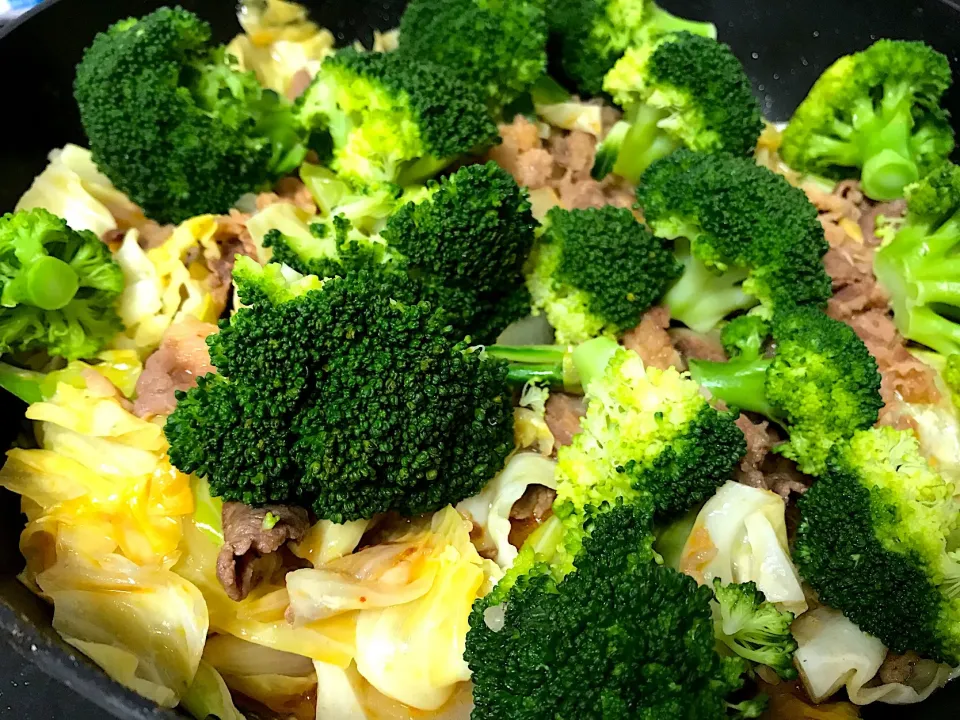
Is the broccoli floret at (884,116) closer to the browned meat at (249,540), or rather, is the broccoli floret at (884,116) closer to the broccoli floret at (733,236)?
the broccoli floret at (733,236)

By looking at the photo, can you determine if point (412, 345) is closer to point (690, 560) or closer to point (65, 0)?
point (690, 560)

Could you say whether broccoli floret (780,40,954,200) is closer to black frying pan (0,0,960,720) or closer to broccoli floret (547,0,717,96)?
black frying pan (0,0,960,720)

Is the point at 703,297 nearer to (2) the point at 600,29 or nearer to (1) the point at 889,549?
(1) the point at 889,549

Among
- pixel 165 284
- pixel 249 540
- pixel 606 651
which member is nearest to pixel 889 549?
pixel 606 651

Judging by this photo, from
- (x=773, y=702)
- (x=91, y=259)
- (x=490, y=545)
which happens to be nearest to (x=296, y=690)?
(x=490, y=545)

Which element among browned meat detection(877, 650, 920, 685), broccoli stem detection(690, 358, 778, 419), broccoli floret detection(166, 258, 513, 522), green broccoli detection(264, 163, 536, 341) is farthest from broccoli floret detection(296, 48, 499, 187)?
browned meat detection(877, 650, 920, 685)
